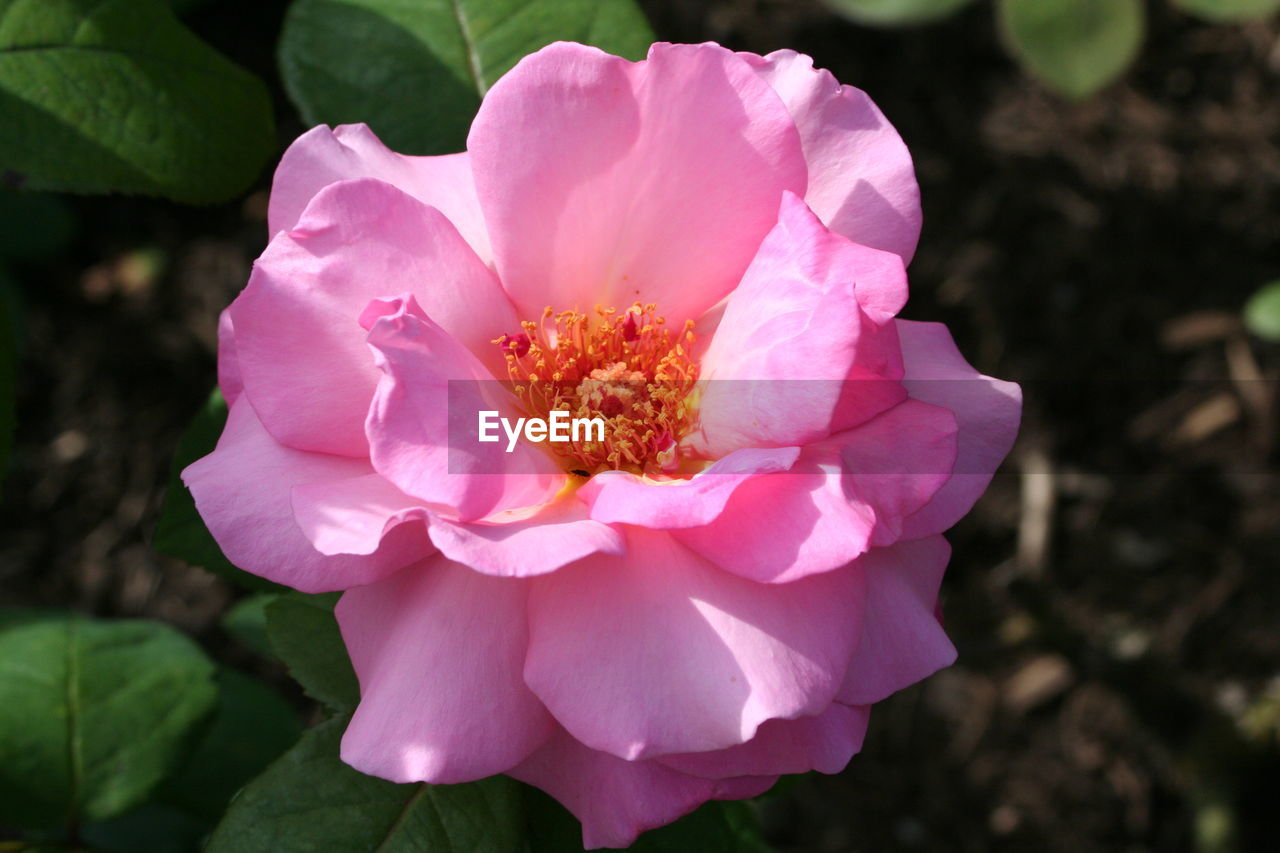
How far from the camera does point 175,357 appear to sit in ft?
12.3

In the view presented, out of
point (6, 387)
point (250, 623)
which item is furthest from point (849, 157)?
point (250, 623)

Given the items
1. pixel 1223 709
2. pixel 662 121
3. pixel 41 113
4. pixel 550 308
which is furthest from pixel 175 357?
pixel 1223 709

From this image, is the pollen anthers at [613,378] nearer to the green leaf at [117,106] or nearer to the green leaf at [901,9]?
the green leaf at [117,106]

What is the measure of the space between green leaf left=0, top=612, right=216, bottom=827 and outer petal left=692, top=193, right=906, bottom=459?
1316 mm

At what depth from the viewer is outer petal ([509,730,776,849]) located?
1248mm

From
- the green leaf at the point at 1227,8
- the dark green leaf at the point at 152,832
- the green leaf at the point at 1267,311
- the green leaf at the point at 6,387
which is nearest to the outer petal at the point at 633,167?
the green leaf at the point at 6,387

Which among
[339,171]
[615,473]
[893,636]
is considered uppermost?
[339,171]

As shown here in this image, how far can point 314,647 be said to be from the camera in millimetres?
1563

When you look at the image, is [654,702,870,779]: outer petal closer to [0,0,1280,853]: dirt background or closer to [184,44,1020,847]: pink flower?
[184,44,1020,847]: pink flower

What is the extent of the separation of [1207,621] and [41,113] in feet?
10.4

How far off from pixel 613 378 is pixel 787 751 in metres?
0.64

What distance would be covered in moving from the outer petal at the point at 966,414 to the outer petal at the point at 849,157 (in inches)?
5.8

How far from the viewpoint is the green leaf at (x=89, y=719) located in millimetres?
1981

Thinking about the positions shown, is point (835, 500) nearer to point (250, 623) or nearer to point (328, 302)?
point (328, 302)
